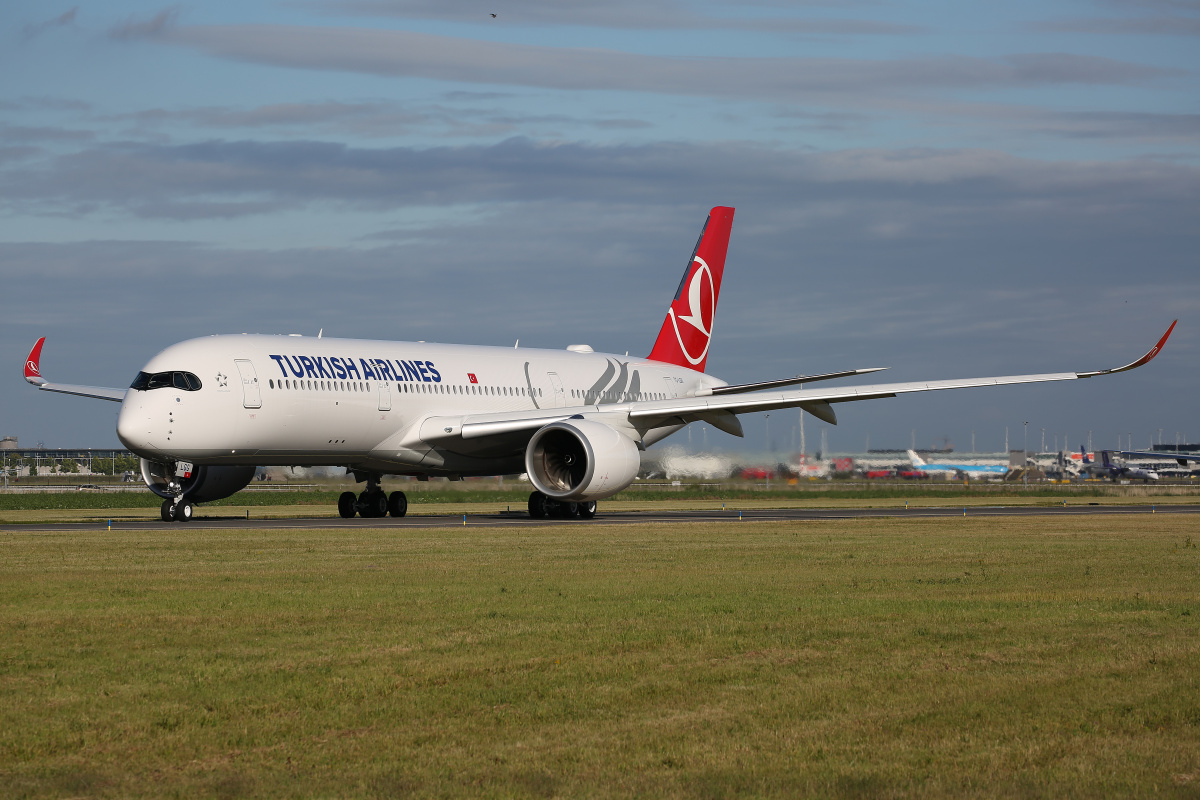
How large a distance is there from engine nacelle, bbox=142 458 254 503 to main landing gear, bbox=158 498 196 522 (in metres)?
0.31

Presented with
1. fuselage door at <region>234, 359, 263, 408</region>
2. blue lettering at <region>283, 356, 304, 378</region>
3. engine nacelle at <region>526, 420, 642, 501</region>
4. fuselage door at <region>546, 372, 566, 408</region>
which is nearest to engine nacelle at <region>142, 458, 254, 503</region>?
fuselage door at <region>234, 359, 263, 408</region>

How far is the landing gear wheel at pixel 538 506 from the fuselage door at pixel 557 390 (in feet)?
16.5

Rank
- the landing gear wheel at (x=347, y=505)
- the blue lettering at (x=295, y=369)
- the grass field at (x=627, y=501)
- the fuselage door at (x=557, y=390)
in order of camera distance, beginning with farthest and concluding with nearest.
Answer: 1. the grass field at (x=627, y=501)
2. the fuselage door at (x=557, y=390)
3. the landing gear wheel at (x=347, y=505)
4. the blue lettering at (x=295, y=369)

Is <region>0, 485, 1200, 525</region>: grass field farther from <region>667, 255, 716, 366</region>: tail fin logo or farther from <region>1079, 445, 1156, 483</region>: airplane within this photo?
<region>1079, 445, 1156, 483</region>: airplane

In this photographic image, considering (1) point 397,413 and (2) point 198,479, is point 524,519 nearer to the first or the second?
(1) point 397,413

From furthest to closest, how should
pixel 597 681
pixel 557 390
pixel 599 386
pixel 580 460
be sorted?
pixel 599 386 < pixel 557 390 < pixel 580 460 < pixel 597 681

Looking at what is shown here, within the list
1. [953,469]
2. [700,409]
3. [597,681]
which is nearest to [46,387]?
[700,409]

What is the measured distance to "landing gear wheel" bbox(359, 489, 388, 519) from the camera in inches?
1347

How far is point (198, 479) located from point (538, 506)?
8106 mm

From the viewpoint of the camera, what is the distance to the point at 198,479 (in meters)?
31.7

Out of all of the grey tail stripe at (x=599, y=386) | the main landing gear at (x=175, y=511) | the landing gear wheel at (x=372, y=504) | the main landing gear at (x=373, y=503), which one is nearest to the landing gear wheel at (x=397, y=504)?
the main landing gear at (x=373, y=503)

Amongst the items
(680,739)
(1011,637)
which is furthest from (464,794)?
(1011,637)

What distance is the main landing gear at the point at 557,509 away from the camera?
32.0 meters

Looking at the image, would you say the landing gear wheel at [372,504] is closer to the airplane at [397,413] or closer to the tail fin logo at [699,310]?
the airplane at [397,413]
